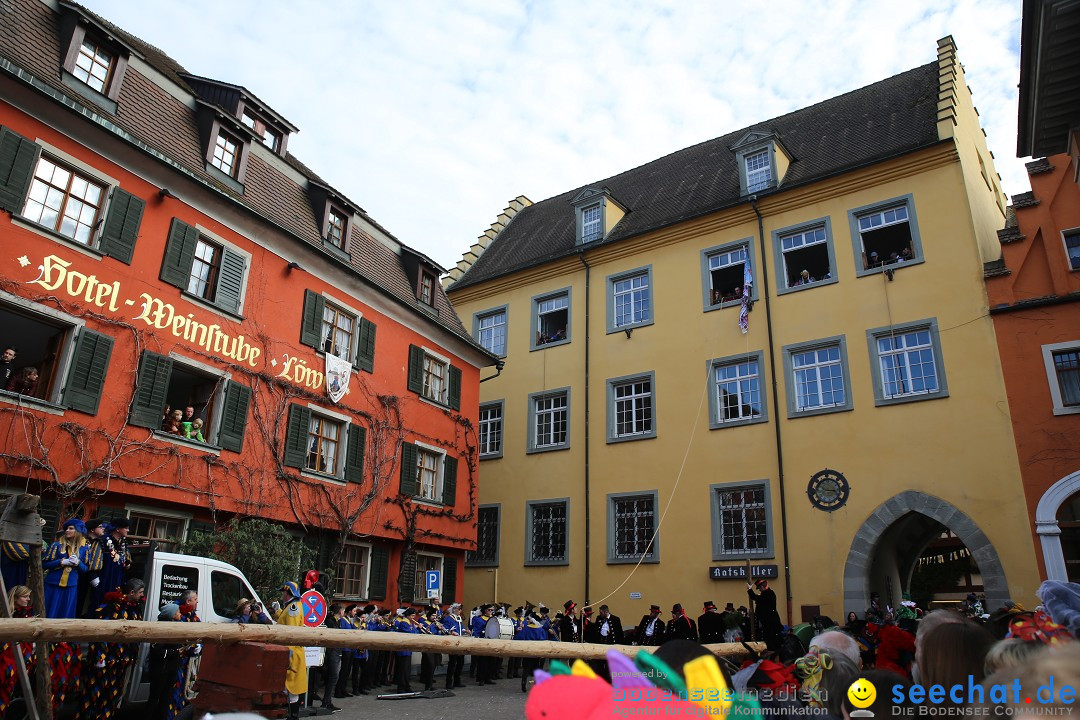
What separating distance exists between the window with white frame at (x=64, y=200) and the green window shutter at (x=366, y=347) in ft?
23.7

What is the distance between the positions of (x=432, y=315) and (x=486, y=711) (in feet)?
42.7

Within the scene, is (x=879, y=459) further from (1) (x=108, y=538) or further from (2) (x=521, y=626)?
(1) (x=108, y=538)

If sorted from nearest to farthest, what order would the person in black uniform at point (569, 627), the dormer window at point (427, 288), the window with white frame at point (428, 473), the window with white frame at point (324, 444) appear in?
the person in black uniform at point (569, 627) → the window with white frame at point (324, 444) → the window with white frame at point (428, 473) → the dormer window at point (427, 288)

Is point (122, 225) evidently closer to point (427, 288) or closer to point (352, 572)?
point (352, 572)

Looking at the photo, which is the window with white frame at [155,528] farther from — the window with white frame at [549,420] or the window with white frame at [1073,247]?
the window with white frame at [1073,247]

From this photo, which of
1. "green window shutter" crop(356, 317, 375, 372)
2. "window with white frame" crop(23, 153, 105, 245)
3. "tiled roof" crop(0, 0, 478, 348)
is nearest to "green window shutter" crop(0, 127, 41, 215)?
Answer: "window with white frame" crop(23, 153, 105, 245)

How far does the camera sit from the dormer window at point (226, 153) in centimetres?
1781

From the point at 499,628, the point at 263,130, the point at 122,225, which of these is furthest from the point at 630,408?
the point at 122,225

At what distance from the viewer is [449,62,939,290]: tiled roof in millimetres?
22750

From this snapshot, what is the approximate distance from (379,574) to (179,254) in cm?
923

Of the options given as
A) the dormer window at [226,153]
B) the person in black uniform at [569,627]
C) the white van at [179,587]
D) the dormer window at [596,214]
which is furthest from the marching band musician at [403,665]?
the dormer window at [596,214]

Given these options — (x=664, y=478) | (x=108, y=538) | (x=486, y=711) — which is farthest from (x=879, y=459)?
(x=108, y=538)

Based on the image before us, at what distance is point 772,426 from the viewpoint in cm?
2128

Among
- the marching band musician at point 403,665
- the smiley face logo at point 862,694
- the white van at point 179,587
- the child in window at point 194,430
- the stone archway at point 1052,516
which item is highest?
the child in window at point 194,430
